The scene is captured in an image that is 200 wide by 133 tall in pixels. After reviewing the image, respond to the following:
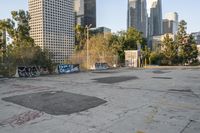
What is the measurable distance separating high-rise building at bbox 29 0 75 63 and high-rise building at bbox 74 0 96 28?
2516cm

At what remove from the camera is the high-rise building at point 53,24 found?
233ft

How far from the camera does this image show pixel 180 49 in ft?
214

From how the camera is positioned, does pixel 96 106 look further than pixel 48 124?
Yes

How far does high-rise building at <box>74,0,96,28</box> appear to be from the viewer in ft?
380

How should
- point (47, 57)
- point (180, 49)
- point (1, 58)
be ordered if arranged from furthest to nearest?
1. point (180, 49)
2. point (47, 57)
3. point (1, 58)

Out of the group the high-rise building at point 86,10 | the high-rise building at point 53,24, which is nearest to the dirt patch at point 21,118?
the high-rise building at point 53,24

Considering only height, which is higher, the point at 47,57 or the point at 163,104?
the point at 47,57

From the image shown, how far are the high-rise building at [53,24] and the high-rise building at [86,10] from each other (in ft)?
82.6

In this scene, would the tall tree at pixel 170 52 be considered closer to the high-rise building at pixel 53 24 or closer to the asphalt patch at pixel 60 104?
the high-rise building at pixel 53 24

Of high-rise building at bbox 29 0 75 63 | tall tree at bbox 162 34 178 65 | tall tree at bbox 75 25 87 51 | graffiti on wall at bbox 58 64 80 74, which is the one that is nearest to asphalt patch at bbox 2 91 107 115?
graffiti on wall at bbox 58 64 80 74

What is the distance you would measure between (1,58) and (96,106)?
22.9 meters

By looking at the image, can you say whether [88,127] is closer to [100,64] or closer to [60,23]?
[100,64]

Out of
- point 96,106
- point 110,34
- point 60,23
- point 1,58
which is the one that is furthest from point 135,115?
point 60,23

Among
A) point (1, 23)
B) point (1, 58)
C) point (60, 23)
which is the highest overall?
point (60, 23)
